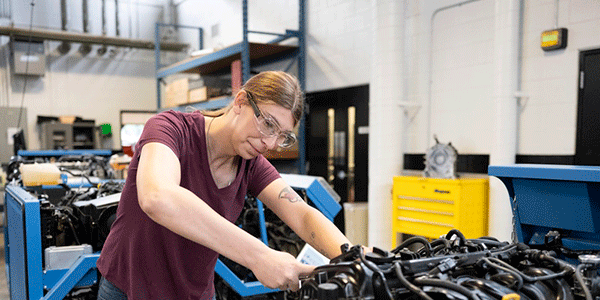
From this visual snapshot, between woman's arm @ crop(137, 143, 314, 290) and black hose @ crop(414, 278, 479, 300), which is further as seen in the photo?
woman's arm @ crop(137, 143, 314, 290)

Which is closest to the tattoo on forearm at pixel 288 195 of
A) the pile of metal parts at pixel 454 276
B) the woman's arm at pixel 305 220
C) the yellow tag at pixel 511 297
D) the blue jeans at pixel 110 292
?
the woman's arm at pixel 305 220

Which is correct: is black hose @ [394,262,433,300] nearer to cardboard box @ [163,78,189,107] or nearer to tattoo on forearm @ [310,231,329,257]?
tattoo on forearm @ [310,231,329,257]

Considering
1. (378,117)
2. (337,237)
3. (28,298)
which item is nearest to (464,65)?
(378,117)

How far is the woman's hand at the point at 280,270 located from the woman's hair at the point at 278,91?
0.40m

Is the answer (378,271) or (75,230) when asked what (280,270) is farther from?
(75,230)

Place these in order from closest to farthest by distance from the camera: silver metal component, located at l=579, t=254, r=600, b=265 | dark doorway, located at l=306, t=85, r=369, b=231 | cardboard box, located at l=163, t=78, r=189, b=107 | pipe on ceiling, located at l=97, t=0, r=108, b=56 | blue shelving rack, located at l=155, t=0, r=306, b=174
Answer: silver metal component, located at l=579, t=254, r=600, b=265 < dark doorway, located at l=306, t=85, r=369, b=231 < blue shelving rack, located at l=155, t=0, r=306, b=174 < cardboard box, located at l=163, t=78, r=189, b=107 < pipe on ceiling, located at l=97, t=0, r=108, b=56

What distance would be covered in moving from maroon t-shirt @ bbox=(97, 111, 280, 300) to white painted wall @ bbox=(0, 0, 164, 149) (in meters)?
8.02

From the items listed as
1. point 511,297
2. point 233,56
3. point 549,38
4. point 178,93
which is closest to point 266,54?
point 233,56

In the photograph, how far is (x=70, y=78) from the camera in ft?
28.2

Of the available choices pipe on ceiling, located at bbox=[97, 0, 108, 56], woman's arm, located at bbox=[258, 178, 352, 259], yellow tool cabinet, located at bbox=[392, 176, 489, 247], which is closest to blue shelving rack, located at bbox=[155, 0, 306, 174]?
yellow tool cabinet, located at bbox=[392, 176, 489, 247]

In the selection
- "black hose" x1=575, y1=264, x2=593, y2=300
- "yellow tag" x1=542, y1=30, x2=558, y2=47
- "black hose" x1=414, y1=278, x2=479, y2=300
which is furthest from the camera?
"yellow tag" x1=542, y1=30, x2=558, y2=47

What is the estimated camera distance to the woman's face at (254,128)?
1151 millimetres

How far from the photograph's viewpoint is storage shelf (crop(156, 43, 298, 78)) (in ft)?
17.8

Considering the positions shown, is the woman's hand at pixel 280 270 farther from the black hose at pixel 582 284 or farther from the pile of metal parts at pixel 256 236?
the pile of metal parts at pixel 256 236
